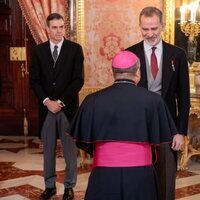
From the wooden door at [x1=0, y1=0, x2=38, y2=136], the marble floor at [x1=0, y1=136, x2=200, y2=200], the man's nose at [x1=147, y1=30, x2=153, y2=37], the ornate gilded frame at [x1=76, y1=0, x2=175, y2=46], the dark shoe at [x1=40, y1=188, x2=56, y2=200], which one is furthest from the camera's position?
the wooden door at [x1=0, y1=0, x2=38, y2=136]

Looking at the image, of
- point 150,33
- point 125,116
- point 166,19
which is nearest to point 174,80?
point 150,33

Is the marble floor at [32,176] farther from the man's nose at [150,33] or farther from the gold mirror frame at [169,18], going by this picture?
the man's nose at [150,33]

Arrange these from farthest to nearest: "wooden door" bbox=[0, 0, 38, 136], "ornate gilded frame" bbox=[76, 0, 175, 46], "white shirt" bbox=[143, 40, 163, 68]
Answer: "wooden door" bbox=[0, 0, 38, 136] → "ornate gilded frame" bbox=[76, 0, 175, 46] → "white shirt" bbox=[143, 40, 163, 68]

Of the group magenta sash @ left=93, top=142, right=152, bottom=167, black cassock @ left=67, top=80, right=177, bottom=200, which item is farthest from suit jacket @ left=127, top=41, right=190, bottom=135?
Result: magenta sash @ left=93, top=142, right=152, bottom=167

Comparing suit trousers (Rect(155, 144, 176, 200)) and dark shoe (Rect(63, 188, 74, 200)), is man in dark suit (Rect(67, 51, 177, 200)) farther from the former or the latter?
dark shoe (Rect(63, 188, 74, 200))

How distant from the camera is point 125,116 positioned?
2.51m

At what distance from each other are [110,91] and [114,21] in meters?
2.99

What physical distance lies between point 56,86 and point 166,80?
116cm

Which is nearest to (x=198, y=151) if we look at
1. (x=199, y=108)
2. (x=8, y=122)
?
(x=199, y=108)

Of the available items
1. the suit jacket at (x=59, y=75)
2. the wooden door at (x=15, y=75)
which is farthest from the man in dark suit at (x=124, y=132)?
the wooden door at (x=15, y=75)

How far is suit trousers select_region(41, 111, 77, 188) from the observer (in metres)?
3.98

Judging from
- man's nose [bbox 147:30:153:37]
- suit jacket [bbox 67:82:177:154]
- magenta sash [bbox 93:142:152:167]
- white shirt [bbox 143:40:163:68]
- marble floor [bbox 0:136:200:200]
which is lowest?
marble floor [bbox 0:136:200:200]

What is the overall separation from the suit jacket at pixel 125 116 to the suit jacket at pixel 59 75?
4.43ft

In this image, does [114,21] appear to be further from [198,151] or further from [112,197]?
[112,197]
